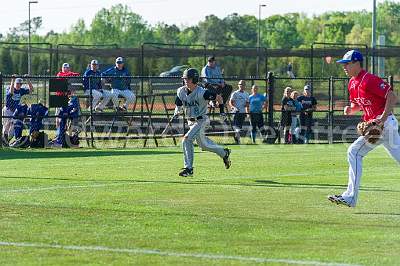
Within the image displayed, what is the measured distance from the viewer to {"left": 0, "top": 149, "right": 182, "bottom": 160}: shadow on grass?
2511cm

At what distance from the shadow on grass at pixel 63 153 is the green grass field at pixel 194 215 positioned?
2.61m

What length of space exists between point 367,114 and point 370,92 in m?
0.35

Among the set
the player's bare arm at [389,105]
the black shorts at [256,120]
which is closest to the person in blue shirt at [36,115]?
the black shorts at [256,120]

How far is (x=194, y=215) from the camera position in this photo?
42.8ft

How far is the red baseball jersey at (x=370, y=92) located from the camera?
1360 cm

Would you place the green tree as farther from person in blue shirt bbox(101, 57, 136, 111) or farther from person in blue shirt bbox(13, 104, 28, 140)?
person in blue shirt bbox(13, 104, 28, 140)

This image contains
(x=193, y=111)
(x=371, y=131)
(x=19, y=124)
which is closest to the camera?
(x=371, y=131)

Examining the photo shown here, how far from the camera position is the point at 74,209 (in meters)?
13.6

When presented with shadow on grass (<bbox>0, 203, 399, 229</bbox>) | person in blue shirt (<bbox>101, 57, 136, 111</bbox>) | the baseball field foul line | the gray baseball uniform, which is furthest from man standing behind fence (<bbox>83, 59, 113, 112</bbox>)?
the baseball field foul line

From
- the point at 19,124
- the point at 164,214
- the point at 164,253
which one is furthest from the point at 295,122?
the point at 164,253

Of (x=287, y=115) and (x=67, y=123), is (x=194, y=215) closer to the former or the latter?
(x=67, y=123)

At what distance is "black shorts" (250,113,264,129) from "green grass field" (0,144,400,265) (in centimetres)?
1042

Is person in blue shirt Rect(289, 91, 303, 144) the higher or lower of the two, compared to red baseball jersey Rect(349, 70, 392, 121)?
lower

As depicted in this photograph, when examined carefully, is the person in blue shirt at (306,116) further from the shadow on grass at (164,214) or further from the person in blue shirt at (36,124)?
the shadow on grass at (164,214)
